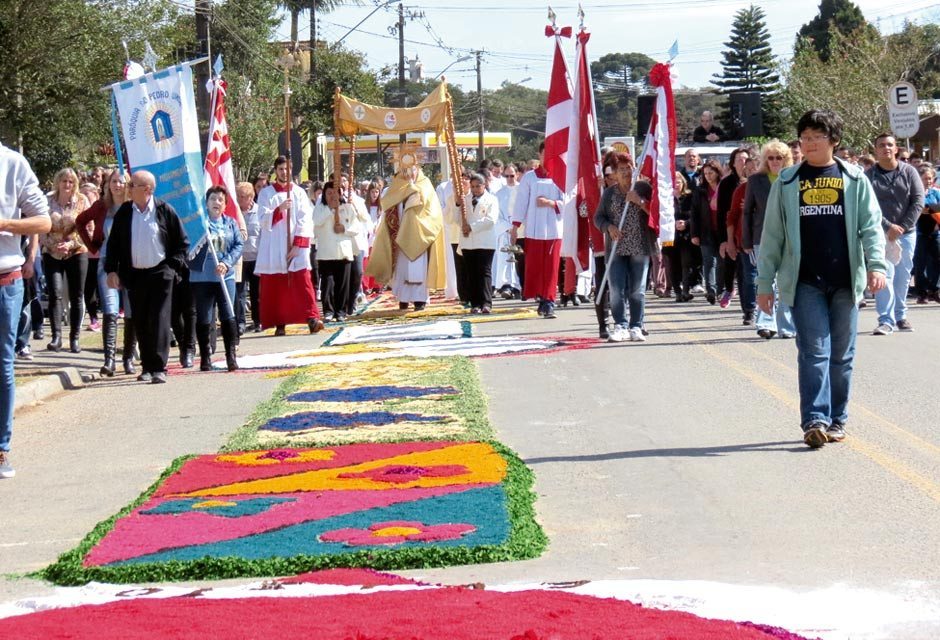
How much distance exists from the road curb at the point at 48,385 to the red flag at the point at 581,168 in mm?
5741

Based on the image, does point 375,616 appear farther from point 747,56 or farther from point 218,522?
point 747,56

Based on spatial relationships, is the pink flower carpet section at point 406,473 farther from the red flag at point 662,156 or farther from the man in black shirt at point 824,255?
the red flag at point 662,156

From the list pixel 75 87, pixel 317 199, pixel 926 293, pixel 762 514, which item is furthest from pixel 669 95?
pixel 75 87

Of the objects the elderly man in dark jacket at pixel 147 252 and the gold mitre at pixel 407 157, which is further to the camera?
the gold mitre at pixel 407 157

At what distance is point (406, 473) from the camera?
8.70 m

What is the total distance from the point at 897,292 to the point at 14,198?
407 inches

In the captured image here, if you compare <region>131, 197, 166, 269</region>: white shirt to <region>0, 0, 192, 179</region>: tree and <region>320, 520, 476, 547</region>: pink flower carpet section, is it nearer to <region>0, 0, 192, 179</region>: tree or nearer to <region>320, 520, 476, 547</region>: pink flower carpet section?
<region>320, 520, 476, 547</region>: pink flower carpet section

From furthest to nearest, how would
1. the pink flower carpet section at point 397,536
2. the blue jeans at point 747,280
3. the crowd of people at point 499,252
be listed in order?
the blue jeans at point 747,280 < the crowd of people at point 499,252 < the pink flower carpet section at point 397,536

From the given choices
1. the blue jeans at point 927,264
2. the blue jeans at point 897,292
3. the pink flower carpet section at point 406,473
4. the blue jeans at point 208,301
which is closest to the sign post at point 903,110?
the blue jeans at point 927,264

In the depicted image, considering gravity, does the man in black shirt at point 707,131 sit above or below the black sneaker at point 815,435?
above

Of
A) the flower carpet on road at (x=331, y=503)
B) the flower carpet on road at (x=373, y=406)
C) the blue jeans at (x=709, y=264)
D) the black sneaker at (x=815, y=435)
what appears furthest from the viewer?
the blue jeans at (x=709, y=264)

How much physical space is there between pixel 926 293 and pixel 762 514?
15.1m

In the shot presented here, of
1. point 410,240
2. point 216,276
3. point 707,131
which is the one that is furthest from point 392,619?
point 707,131

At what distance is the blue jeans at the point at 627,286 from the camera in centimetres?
1574
